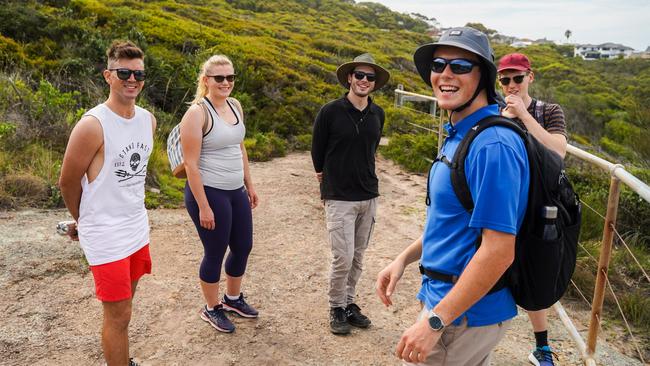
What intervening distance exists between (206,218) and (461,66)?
211cm

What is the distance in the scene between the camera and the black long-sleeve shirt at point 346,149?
3740 millimetres

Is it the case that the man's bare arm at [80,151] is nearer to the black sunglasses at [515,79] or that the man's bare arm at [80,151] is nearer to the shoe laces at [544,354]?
the black sunglasses at [515,79]

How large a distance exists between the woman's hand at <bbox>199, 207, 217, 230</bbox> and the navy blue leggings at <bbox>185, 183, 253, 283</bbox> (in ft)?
0.25

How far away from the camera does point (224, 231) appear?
347cm

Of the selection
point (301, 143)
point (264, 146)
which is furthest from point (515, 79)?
point (301, 143)

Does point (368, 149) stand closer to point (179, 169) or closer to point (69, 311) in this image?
point (179, 169)

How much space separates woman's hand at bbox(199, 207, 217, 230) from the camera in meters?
3.31

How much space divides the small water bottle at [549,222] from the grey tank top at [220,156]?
2.31 metres

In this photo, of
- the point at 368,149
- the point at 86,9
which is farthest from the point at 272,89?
the point at 368,149

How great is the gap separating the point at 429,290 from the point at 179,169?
2188 millimetres

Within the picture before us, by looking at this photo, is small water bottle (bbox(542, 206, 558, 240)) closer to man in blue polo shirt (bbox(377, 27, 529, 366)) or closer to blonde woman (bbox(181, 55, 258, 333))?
man in blue polo shirt (bbox(377, 27, 529, 366))

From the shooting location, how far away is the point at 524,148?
1588 mm

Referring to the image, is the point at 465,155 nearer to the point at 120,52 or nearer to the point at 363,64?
the point at 120,52

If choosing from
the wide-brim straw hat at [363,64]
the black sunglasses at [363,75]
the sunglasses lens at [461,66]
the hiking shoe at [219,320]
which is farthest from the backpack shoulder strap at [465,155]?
the hiking shoe at [219,320]
